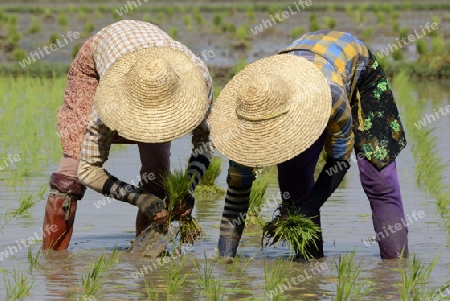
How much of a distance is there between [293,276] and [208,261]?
0.46m

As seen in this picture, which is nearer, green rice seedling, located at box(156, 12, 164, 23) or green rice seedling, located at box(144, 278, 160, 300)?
green rice seedling, located at box(144, 278, 160, 300)

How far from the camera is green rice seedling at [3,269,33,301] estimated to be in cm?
448

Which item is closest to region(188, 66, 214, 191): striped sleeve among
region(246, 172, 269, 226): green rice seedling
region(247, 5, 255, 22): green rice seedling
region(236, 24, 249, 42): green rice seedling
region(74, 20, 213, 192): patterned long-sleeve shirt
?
region(74, 20, 213, 192): patterned long-sleeve shirt

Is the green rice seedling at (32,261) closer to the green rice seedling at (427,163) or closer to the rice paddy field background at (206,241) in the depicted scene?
the rice paddy field background at (206,241)

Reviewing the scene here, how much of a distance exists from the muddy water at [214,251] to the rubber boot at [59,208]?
0.30 feet

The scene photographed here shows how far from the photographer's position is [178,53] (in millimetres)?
5152

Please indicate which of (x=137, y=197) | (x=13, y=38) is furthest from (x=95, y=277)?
(x=13, y=38)

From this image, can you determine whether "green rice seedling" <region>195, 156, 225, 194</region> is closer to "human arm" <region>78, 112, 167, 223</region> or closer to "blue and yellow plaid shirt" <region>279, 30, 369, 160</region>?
"human arm" <region>78, 112, 167, 223</region>

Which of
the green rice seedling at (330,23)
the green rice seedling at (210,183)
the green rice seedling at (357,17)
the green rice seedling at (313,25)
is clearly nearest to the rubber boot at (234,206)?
the green rice seedling at (210,183)

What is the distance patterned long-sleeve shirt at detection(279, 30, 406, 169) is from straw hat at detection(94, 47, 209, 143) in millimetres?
510

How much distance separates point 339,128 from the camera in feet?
15.8

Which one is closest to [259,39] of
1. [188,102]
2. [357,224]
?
[357,224]

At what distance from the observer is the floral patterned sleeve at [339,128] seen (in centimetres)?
473

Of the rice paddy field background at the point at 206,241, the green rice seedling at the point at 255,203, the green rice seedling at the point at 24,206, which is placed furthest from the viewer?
the green rice seedling at the point at 24,206
